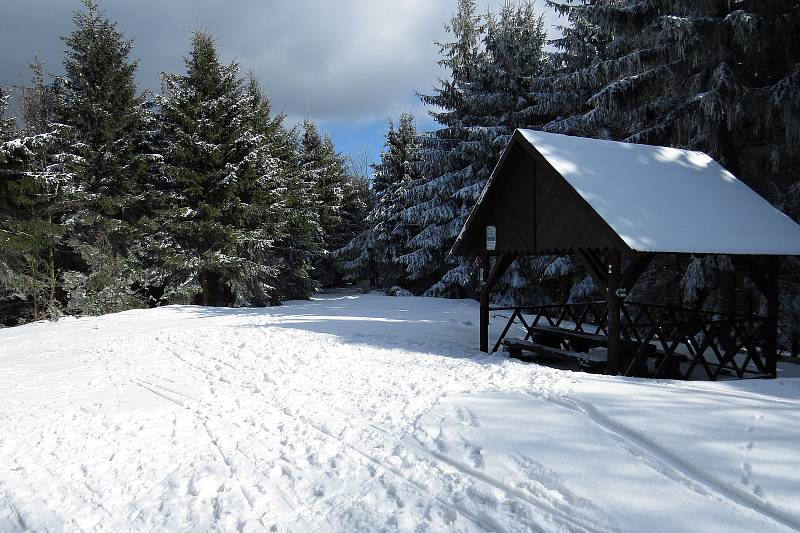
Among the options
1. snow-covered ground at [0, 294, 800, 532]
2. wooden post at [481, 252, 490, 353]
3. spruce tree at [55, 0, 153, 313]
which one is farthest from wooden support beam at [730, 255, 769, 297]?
spruce tree at [55, 0, 153, 313]

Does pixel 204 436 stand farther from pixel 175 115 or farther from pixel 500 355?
pixel 175 115

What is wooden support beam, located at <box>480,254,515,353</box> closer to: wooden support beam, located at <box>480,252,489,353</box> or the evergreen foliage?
wooden support beam, located at <box>480,252,489,353</box>

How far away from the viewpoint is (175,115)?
20.0 m

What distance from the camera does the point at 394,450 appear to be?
195 inches

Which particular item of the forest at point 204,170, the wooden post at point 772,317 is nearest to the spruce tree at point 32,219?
the forest at point 204,170

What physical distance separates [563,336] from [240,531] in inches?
308

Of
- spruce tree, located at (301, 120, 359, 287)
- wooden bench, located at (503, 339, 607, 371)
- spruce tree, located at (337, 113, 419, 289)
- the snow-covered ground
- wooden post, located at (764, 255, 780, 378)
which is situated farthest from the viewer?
spruce tree, located at (301, 120, 359, 287)

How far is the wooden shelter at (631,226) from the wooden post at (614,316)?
0.05 ft

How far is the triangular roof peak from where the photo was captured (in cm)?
766

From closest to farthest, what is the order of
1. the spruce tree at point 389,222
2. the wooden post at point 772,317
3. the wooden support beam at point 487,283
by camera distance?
the wooden post at point 772,317, the wooden support beam at point 487,283, the spruce tree at point 389,222

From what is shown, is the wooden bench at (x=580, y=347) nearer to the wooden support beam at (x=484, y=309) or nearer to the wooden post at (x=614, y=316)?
the wooden post at (x=614, y=316)

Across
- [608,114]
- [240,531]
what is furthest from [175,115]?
[240,531]

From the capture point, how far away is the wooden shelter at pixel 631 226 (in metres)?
7.82

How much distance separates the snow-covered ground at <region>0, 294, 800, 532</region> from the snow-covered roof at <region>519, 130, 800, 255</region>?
2288mm
